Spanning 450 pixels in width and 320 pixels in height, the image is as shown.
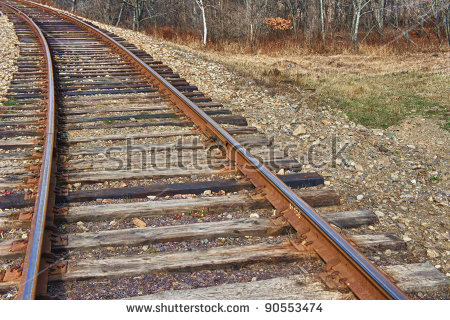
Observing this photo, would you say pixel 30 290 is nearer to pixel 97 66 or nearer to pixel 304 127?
pixel 304 127

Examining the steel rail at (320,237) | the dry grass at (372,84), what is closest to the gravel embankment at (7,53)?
the dry grass at (372,84)

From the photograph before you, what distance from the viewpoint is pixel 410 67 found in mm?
12320

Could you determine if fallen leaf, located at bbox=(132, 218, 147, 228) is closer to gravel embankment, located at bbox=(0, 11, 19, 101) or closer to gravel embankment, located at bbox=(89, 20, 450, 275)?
gravel embankment, located at bbox=(89, 20, 450, 275)

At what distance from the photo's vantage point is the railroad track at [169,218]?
2.86m

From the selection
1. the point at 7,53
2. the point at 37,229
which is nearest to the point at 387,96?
the point at 37,229

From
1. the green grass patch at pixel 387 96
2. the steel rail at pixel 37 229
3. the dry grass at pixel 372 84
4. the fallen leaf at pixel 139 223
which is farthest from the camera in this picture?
the dry grass at pixel 372 84

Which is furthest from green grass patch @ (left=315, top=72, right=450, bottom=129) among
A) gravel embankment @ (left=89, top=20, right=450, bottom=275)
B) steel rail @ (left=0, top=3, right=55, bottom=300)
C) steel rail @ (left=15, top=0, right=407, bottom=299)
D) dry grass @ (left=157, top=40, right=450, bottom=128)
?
steel rail @ (left=0, top=3, right=55, bottom=300)

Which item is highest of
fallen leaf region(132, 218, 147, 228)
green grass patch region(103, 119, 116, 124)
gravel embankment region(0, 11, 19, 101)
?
gravel embankment region(0, 11, 19, 101)

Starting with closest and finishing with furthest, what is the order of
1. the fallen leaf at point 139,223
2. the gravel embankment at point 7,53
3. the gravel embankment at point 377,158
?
the fallen leaf at point 139,223, the gravel embankment at point 377,158, the gravel embankment at point 7,53

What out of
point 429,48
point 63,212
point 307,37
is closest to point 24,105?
point 63,212

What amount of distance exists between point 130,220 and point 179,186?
2.31 feet

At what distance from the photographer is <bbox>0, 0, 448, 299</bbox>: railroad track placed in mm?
2855

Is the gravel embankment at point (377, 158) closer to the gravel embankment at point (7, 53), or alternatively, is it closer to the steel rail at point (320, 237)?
the steel rail at point (320, 237)

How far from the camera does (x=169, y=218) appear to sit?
3.78m
